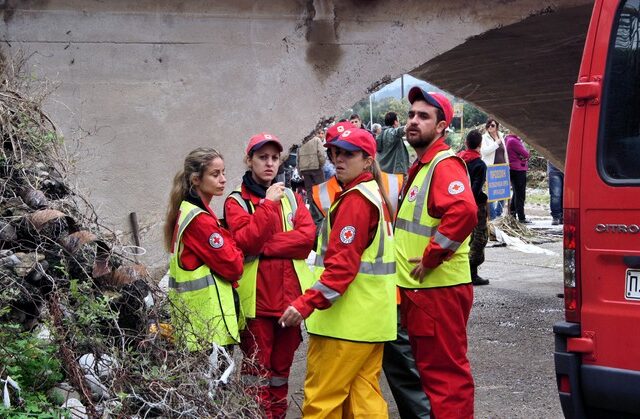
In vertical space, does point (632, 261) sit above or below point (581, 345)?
above

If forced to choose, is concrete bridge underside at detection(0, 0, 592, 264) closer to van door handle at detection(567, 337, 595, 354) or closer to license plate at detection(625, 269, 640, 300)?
van door handle at detection(567, 337, 595, 354)

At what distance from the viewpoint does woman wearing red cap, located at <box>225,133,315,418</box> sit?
4.68 m

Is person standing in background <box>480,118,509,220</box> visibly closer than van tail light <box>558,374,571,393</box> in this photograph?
No

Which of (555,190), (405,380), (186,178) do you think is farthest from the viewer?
(555,190)

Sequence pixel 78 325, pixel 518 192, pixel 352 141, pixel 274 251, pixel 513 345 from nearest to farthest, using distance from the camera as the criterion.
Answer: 1. pixel 78 325
2. pixel 352 141
3. pixel 274 251
4. pixel 513 345
5. pixel 518 192

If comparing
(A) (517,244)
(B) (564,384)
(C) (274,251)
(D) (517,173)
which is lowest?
(A) (517,244)

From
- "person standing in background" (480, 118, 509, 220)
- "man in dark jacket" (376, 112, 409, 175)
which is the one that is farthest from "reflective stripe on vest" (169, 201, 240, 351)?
"person standing in background" (480, 118, 509, 220)

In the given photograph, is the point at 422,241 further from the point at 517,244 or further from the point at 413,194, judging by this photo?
the point at 517,244

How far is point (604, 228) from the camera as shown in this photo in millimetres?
3840

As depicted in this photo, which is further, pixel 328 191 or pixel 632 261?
pixel 328 191

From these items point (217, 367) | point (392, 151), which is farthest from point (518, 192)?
point (217, 367)

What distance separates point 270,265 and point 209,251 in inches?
17.5

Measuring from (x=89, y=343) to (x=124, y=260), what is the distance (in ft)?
2.21

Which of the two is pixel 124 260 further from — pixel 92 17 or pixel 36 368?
pixel 92 17
